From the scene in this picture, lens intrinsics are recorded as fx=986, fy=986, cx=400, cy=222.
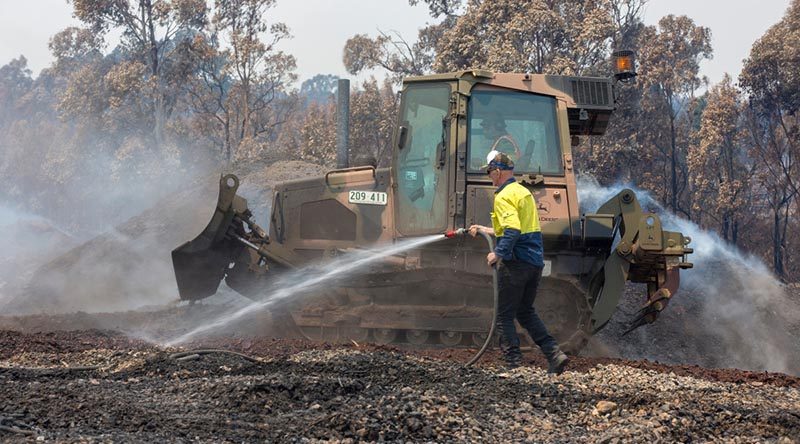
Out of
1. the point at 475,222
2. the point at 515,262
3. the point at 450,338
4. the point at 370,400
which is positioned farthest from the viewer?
the point at 450,338

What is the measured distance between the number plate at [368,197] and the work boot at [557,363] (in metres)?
3.49

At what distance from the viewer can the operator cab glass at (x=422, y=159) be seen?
10930mm

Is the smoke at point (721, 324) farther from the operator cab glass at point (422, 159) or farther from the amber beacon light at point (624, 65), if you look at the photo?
the amber beacon light at point (624, 65)

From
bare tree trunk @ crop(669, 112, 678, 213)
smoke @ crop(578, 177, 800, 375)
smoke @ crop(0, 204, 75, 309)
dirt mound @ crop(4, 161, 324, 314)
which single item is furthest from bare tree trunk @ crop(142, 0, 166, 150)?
smoke @ crop(578, 177, 800, 375)

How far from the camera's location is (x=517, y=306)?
29.2 ft

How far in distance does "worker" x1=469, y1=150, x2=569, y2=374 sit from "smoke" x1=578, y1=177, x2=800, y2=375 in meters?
7.39

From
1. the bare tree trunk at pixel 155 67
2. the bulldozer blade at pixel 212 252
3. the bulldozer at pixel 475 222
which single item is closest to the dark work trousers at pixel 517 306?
the bulldozer at pixel 475 222

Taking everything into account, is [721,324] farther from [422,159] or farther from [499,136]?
[422,159]

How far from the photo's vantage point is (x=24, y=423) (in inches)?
224

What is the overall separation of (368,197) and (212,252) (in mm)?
2104

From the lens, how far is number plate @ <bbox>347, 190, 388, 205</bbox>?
11.5m

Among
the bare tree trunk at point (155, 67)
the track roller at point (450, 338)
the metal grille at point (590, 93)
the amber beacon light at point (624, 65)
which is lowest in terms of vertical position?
the track roller at point (450, 338)

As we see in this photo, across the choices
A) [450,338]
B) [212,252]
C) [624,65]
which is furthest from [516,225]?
[212,252]

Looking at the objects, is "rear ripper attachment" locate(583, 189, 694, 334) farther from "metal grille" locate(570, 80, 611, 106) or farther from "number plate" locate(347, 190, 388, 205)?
"number plate" locate(347, 190, 388, 205)
